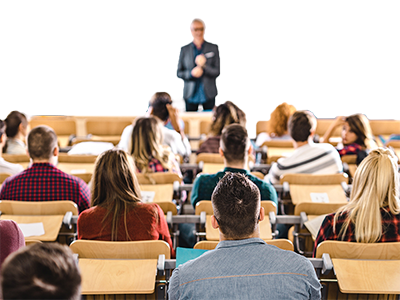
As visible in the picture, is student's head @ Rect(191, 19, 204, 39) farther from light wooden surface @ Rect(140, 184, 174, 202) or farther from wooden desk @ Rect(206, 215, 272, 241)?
wooden desk @ Rect(206, 215, 272, 241)

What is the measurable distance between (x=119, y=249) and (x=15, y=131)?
2.86 metres

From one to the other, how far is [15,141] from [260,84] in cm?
462

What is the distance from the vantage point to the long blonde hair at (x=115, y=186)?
7.04 ft

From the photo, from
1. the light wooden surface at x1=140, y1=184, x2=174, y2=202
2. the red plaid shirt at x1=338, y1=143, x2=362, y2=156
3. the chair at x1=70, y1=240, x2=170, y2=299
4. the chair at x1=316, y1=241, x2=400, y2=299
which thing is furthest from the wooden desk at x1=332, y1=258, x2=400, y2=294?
the red plaid shirt at x1=338, y1=143, x2=362, y2=156

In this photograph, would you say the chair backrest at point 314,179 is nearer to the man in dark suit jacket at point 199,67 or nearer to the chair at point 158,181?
the chair at point 158,181

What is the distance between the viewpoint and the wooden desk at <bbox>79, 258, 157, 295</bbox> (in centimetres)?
166

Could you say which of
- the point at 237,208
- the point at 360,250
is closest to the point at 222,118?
the point at 360,250

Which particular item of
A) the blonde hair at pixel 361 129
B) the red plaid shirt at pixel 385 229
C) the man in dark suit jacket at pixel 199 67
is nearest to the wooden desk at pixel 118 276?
the red plaid shirt at pixel 385 229

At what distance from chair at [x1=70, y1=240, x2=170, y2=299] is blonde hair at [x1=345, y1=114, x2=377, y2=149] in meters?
2.65

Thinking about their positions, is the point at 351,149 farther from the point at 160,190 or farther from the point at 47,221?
the point at 47,221

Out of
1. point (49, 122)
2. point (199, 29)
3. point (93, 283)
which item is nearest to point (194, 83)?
point (199, 29)

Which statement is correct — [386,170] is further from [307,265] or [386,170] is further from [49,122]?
[49,122]

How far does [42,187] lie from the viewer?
2730mm
